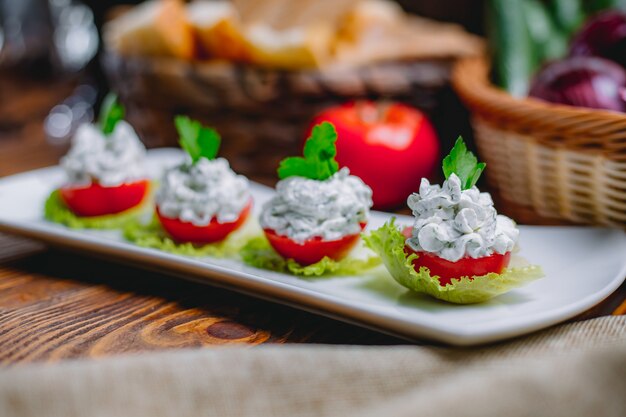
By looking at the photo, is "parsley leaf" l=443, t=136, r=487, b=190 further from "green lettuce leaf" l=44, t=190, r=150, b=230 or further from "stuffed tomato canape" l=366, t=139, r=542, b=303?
"green lettuce leaf" l=44, t=190, r=150, b=230

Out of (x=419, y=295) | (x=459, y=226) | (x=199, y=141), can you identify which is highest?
(x=199, y=141)

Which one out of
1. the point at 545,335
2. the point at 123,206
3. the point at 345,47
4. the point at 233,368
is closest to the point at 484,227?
the point at 545,335

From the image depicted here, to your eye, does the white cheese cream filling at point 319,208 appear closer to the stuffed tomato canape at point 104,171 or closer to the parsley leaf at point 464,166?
the parsley leaf at point 464,166

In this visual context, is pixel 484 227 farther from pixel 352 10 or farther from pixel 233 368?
A: pixel 352 10

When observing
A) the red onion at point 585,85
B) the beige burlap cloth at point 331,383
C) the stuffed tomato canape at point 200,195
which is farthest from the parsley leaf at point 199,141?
the red onion at point 585,85

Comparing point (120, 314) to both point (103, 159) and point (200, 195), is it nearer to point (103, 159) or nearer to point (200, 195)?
point (200, 195)

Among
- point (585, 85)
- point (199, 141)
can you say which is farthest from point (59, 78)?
point (585, 85)

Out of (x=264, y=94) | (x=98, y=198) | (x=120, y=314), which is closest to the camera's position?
(x=120, y=314)
